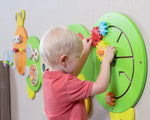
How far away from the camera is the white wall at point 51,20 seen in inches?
22.3

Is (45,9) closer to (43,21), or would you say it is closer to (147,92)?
(43,21)

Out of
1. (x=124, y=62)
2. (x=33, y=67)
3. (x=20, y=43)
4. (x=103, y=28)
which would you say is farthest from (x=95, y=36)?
(x=20, y=43)

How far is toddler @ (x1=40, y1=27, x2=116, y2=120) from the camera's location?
1.90 feet

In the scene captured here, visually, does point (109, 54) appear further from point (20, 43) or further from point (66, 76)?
point (20, 43)

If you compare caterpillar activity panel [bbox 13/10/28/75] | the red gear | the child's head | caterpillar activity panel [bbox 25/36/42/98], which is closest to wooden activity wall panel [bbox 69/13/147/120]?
the red gear

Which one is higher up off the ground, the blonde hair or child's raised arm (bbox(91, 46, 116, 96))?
the blonde hair

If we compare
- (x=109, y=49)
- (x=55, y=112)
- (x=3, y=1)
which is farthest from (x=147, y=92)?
(x=3, y=1)

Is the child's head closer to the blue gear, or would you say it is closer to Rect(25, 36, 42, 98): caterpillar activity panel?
the blue gear

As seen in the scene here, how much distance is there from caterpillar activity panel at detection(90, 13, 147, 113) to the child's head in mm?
119

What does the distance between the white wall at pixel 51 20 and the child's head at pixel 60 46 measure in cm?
18

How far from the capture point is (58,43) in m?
0.57

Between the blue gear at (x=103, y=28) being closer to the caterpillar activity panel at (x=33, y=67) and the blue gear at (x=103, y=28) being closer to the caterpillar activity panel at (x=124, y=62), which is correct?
the caterpillar activity panel at (x=124, y=62)

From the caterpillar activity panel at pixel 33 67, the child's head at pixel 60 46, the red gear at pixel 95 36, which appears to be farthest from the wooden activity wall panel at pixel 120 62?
the caterpillar activity panel at pixel 33 67

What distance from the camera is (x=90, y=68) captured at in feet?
2.46
